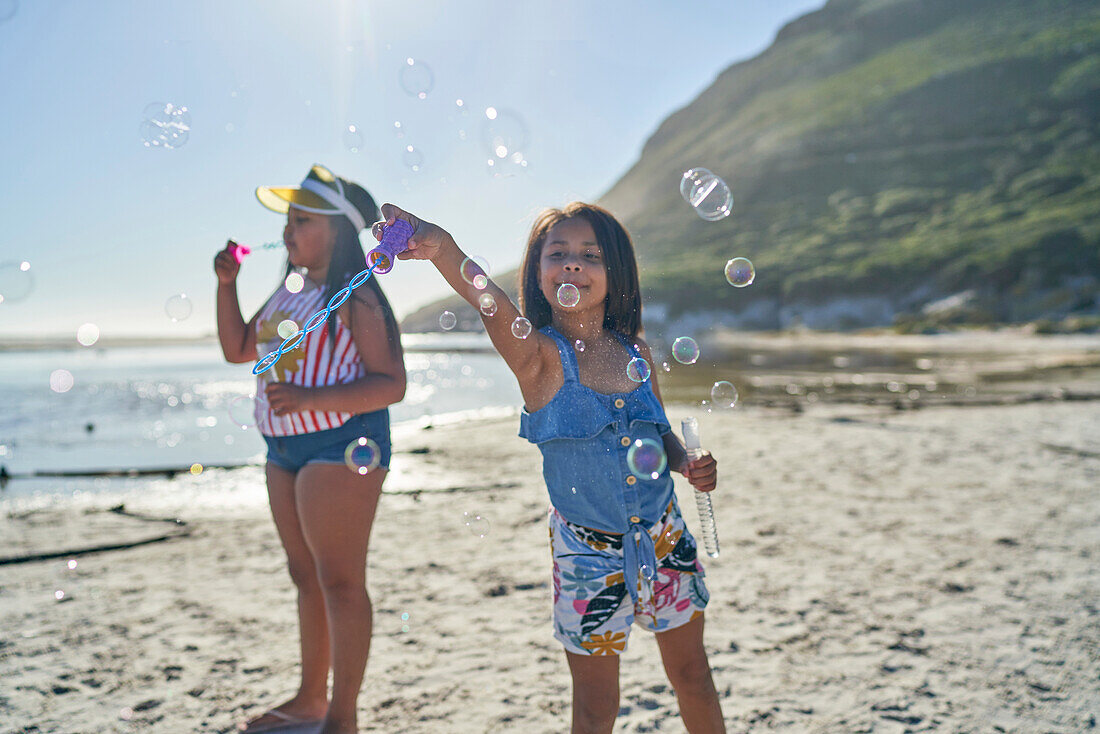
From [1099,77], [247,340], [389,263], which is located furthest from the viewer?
[1099,77]

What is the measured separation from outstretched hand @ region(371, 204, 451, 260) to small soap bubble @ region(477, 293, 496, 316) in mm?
162

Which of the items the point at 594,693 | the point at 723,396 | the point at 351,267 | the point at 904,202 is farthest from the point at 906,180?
the point at 594,693

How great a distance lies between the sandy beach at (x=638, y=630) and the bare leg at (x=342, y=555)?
1.60 feet

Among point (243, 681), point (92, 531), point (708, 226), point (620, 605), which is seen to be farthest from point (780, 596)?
point (708, 226)

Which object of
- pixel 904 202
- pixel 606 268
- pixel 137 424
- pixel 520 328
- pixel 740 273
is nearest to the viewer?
pixel 520 328

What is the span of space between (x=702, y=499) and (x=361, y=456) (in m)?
1.19

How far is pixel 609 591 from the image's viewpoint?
1739 millimetres

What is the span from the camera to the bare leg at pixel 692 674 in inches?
71.4

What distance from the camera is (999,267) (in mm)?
44188

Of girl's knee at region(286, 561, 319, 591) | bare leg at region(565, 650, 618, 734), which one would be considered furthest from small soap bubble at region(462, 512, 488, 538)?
bare leg at region(565, 650, 618, 734)

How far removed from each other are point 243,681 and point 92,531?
3866mm

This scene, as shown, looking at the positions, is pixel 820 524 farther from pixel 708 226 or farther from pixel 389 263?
pixel 708 226

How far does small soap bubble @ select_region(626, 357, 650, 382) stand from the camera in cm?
196

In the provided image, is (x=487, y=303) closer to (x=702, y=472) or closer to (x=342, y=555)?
(x=702, y=472)
